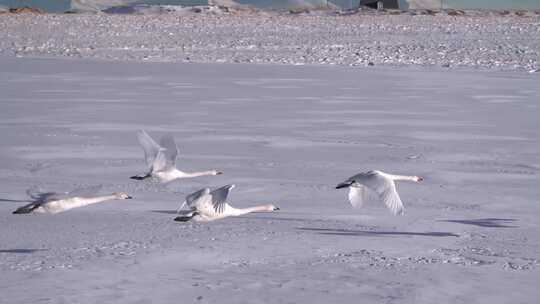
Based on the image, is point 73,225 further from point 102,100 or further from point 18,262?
point 102,100

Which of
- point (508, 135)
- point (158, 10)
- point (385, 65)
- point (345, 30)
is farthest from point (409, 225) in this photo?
point (158, 10)

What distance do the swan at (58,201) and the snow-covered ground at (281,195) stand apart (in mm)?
66

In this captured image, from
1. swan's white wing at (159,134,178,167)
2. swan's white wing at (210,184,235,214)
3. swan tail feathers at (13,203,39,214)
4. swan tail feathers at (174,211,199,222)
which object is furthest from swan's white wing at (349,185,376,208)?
swan tail feathers at (13,203,39,214)

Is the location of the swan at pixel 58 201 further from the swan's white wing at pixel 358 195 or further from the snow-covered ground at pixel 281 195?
the swan's white wing at pixel 358 195

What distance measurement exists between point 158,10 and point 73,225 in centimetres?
2989

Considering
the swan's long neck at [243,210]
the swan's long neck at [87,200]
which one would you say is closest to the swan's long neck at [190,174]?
the swan's long neck at [87,200]

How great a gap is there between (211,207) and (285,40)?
621 inches

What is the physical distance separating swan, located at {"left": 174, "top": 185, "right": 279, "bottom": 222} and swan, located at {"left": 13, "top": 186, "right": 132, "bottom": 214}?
0.49 metres

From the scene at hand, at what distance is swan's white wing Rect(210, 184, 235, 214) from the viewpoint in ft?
17.1

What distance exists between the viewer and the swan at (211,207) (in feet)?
17.2

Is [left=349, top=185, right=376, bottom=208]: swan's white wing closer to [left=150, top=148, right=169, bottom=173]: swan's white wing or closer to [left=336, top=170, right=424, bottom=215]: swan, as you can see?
[left=336, top=170, right=424, bottom=215]: swan

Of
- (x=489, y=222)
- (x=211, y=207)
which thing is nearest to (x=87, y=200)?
(x=211, y=207)

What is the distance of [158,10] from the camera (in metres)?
35.0

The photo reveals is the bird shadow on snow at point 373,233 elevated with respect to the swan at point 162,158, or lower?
lower
